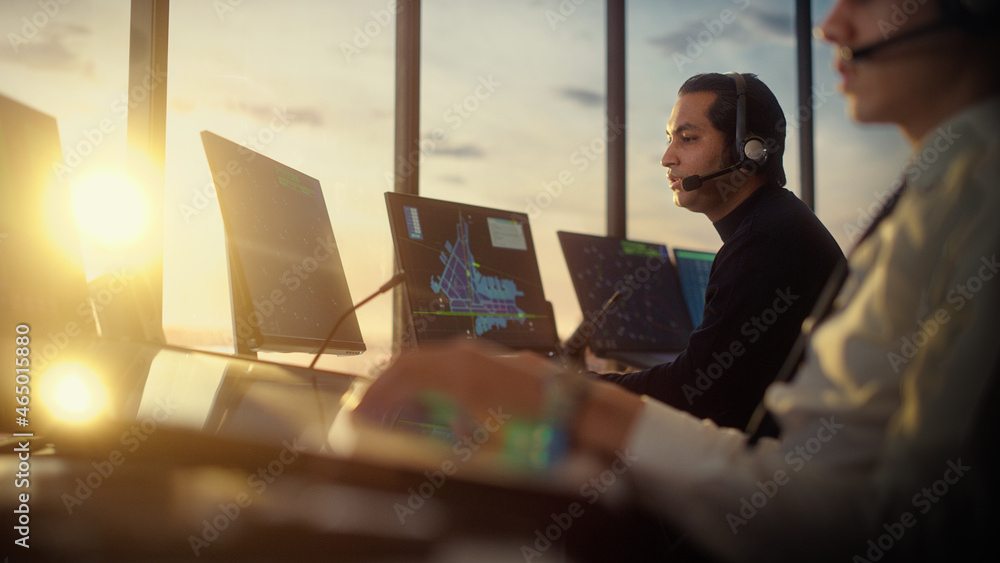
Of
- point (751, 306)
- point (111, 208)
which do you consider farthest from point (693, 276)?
point (111, 208)

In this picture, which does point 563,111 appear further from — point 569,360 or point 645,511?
point 645,511

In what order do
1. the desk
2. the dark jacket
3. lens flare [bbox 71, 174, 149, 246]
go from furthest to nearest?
lens flare [bbox 71, 174, 149, 246] → the dark jacket → the desk

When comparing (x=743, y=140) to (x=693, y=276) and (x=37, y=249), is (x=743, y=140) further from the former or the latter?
(x=37, y=249)

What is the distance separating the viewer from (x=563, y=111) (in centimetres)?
335

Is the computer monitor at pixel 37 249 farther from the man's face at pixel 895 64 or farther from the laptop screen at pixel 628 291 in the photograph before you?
the laptop screen at pixel 628 291

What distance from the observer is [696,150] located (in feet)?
→ 6.79

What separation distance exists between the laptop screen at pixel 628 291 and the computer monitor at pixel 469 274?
0.33m

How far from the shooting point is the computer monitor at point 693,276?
3.06 metres

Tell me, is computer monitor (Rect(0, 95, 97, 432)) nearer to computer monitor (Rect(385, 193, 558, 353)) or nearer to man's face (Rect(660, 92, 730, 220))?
computer monitor (Rect(385, 193, 558, 353))

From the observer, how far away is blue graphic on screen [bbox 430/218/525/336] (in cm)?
201

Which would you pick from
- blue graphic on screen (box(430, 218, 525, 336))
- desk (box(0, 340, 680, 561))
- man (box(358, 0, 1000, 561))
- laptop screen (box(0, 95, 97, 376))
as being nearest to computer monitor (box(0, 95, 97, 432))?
laptop screen (box(0, 95, 97, 376))

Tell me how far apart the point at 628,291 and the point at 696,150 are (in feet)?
2.87

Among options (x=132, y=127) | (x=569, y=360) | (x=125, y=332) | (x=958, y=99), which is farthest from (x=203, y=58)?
(x=958, y=99)

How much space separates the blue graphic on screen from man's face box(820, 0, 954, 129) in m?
1.46
